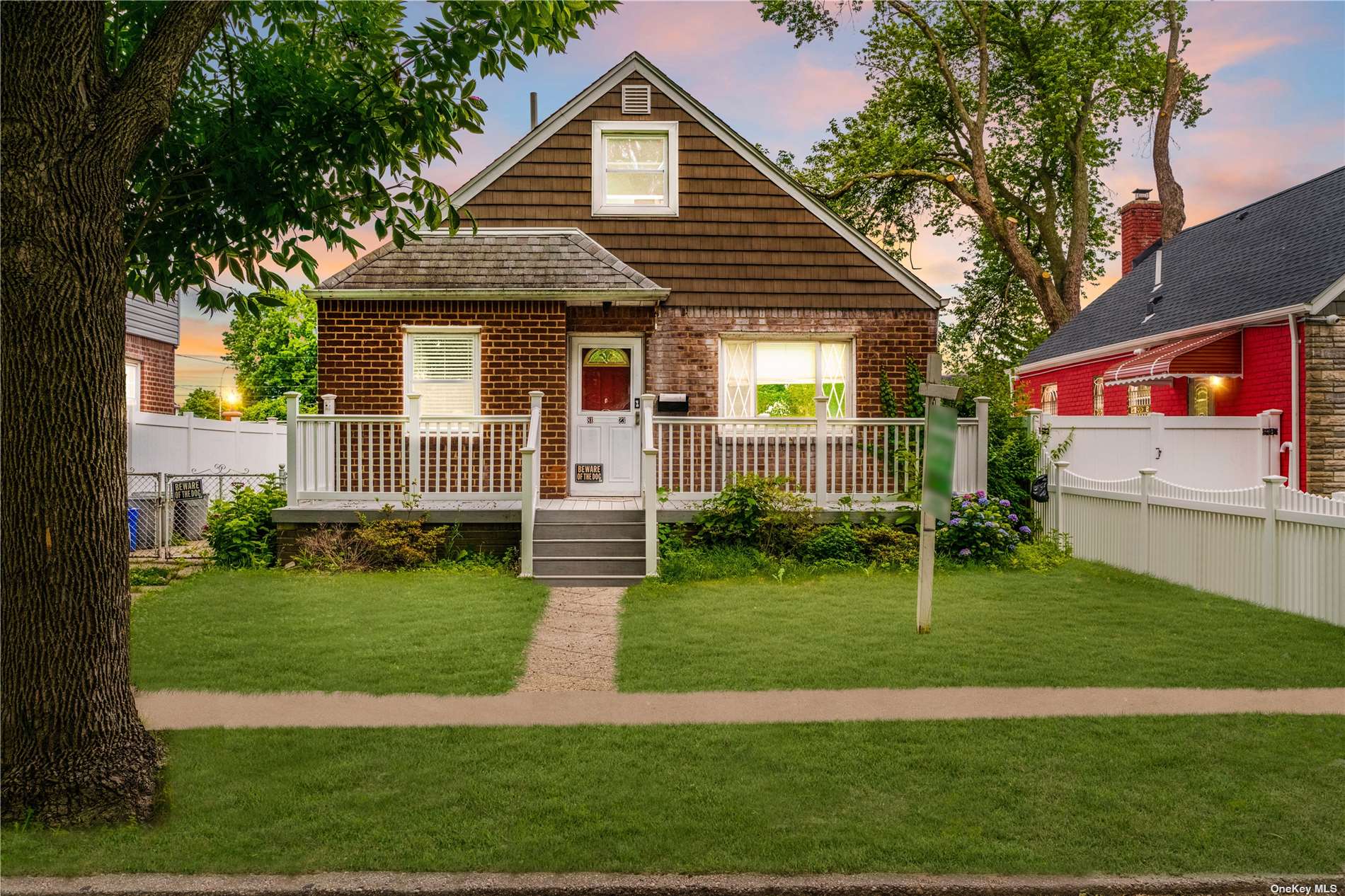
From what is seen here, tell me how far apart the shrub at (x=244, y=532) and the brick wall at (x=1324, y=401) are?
1508 cm

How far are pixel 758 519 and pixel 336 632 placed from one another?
5.36 metres

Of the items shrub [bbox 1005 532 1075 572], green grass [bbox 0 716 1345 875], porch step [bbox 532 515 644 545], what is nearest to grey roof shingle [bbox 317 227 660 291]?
porch step [bbox 532 515 644 545]

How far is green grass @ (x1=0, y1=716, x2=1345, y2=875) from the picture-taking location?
13.2ft

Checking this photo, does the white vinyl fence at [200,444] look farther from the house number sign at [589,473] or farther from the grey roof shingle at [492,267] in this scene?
the house number sign at [589,473]

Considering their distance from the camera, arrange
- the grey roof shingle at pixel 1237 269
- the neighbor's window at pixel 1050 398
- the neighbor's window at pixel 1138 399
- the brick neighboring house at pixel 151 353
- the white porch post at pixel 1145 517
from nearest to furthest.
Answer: the white porch post at pixel 1145 517
the grey roof shingle at pixel 1237 269
the neighbor's window at pixel 1138 399
the brick neighboring house at pixel 151 353
the neighbor's window at pixel 1050 398

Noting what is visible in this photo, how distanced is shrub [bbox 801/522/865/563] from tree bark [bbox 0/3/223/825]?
8.24 meters

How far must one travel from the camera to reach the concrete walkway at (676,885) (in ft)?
12.5

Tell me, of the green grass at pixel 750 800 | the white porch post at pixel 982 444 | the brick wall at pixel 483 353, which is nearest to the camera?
the green grass at pixel 750 800

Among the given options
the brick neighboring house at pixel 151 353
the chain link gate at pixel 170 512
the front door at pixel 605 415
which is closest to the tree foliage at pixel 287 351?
the brick neighboring house at pixel 151 353

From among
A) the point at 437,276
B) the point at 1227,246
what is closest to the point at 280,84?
the point at 437,276

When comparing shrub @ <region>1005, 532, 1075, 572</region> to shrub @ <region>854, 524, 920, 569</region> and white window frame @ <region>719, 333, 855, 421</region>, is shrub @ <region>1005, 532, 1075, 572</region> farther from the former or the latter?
white window frame @ <region>719, 333, 855, 421</region>

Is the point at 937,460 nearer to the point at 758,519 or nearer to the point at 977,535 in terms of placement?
the point at 758,519

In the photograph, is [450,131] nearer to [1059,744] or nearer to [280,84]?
[280,84]

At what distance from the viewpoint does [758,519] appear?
38.2 ft
